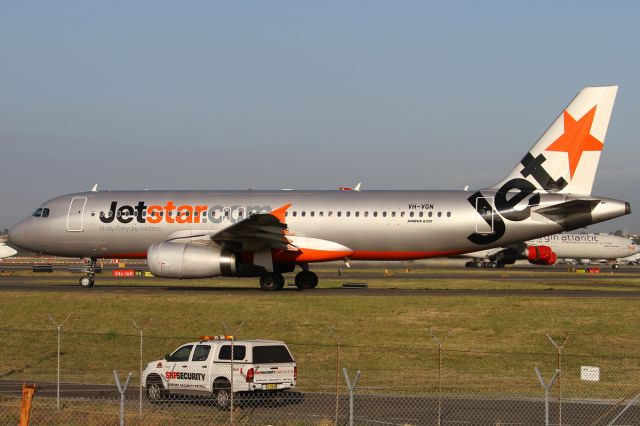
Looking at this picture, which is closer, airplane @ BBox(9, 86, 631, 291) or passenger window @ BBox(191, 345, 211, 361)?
passenger window @ BBox(191, 345, 211, 361)

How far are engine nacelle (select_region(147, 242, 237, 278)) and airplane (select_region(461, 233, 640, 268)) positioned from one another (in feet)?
199

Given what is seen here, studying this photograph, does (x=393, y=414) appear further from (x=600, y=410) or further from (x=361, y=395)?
(x=600, y=410)

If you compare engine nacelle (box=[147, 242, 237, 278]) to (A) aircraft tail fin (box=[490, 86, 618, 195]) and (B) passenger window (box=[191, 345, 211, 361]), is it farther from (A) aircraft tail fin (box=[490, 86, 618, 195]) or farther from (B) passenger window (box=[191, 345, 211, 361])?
(B) passenger window (box=[191, 345, 211, 361])

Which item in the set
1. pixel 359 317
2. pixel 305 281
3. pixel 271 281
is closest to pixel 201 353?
pixel 359 317

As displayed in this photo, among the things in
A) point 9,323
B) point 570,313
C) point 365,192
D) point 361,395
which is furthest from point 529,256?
point 361,395

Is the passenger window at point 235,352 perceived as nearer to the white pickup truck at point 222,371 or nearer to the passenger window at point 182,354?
the white pickup truck at point 222,371

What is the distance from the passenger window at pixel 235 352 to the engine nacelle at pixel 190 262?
20.1m

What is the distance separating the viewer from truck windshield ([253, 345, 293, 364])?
19125 millimetres

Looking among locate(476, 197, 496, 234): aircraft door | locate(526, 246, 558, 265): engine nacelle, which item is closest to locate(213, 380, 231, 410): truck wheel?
locate(476, 197, 496, 234): aircraft door

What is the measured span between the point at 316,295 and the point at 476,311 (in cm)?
742

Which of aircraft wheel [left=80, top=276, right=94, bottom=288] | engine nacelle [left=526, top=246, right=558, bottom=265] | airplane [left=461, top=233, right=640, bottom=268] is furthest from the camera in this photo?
airplane [left=461, top=233, right=640, bottom=268]

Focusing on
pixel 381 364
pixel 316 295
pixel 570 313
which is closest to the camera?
pixel 381 364

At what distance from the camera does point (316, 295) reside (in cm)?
3816

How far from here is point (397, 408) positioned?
1938 centimetres
